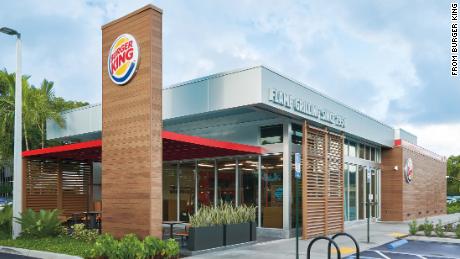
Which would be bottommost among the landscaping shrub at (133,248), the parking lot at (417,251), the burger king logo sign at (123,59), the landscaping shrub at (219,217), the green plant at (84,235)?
the parking lot at (417,251)

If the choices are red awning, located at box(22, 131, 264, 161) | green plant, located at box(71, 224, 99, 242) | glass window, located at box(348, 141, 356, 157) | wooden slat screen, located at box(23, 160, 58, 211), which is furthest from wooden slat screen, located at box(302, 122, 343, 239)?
wooden slat screen, located at box(23, 160, 58, 211)

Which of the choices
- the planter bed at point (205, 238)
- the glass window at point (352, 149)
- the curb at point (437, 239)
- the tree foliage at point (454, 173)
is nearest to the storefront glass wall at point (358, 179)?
the glass window at point (352, 149)

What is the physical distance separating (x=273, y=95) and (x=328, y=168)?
4816mm

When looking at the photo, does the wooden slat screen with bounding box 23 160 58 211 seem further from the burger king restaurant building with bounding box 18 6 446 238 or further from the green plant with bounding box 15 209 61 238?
the green plant with bounding box 15 209 61 238

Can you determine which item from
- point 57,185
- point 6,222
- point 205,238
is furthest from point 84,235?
point 57,185

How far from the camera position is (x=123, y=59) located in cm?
Result: 1352

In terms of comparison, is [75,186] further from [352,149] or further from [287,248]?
[352,149]

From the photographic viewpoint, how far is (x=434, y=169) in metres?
36.9

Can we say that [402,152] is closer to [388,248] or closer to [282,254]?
[388,248]

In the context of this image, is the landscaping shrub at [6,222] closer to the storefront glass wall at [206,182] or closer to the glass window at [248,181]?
the storefront glass wall at [206,182]

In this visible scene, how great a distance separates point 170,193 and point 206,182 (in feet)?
8.18

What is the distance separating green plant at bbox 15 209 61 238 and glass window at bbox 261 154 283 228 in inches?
294

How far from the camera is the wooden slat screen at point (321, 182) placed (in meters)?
17.1

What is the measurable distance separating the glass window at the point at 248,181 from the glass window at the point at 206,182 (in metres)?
1.69
